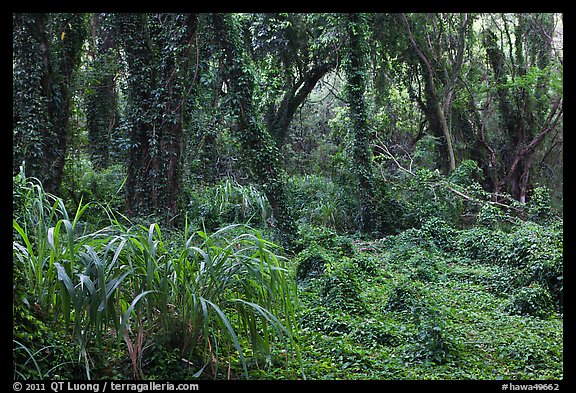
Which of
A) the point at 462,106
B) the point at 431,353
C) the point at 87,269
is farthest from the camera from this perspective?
the point at 462,106

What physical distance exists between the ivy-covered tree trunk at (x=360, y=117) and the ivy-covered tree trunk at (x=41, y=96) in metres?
5.36

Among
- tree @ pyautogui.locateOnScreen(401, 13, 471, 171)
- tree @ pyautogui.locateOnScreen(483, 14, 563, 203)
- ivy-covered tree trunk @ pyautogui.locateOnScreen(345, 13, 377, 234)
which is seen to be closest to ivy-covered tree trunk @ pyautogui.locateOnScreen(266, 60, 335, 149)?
tree @ pyautogui.locateOnScreen(401, 13, 471, 171)

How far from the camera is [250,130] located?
24.3 ft

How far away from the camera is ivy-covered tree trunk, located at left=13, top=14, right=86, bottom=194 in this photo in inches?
309

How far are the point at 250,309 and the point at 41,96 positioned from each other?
24.0ft

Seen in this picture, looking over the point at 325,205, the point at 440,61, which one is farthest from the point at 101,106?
the point at 440,61

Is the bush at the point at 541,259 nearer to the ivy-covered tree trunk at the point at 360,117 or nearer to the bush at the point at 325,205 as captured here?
the ivy-covered tree trunk at the point at 360,117

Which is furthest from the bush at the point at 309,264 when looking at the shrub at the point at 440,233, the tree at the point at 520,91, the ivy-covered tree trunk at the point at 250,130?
the tree at the point at 520,91

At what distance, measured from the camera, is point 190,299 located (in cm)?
230

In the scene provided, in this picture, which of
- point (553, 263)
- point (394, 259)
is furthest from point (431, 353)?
point (394, 259)

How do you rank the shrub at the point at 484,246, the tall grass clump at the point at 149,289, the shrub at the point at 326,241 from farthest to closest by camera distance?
the shrub at the point at 326,241 → the shrub at the point at 484,246 → the tall grass clump at the point at 149,289

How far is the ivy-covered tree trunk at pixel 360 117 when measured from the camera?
9.70m
